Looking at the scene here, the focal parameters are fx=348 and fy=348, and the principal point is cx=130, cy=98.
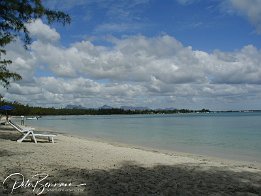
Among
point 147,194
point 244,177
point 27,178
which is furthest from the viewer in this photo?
point 244,177

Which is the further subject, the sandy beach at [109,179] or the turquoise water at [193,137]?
the turquoise water at [193,137]

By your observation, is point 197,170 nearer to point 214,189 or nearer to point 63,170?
point 214,189

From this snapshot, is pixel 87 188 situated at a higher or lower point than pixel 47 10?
lower

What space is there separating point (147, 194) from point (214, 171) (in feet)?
13.8

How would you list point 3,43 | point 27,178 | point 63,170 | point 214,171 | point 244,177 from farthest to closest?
point 3,43, point 214,171, point 244,177, point 63,170, point 27,178

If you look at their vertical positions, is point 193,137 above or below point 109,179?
below

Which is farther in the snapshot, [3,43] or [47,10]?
[3,43]

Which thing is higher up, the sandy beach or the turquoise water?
the sandy beach

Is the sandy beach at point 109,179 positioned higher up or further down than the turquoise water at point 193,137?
higher up

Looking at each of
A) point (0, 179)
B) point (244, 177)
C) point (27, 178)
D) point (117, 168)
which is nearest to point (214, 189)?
point (244, 177)

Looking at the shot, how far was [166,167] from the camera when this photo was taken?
11.1 metres

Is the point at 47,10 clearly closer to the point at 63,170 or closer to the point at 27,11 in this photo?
the point at 27,11

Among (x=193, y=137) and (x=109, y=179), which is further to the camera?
(x=193, y=137)

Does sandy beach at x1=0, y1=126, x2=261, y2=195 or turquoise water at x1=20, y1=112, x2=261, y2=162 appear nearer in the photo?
sandy beach at x1=0, y1=126, x2=261, y2=195
